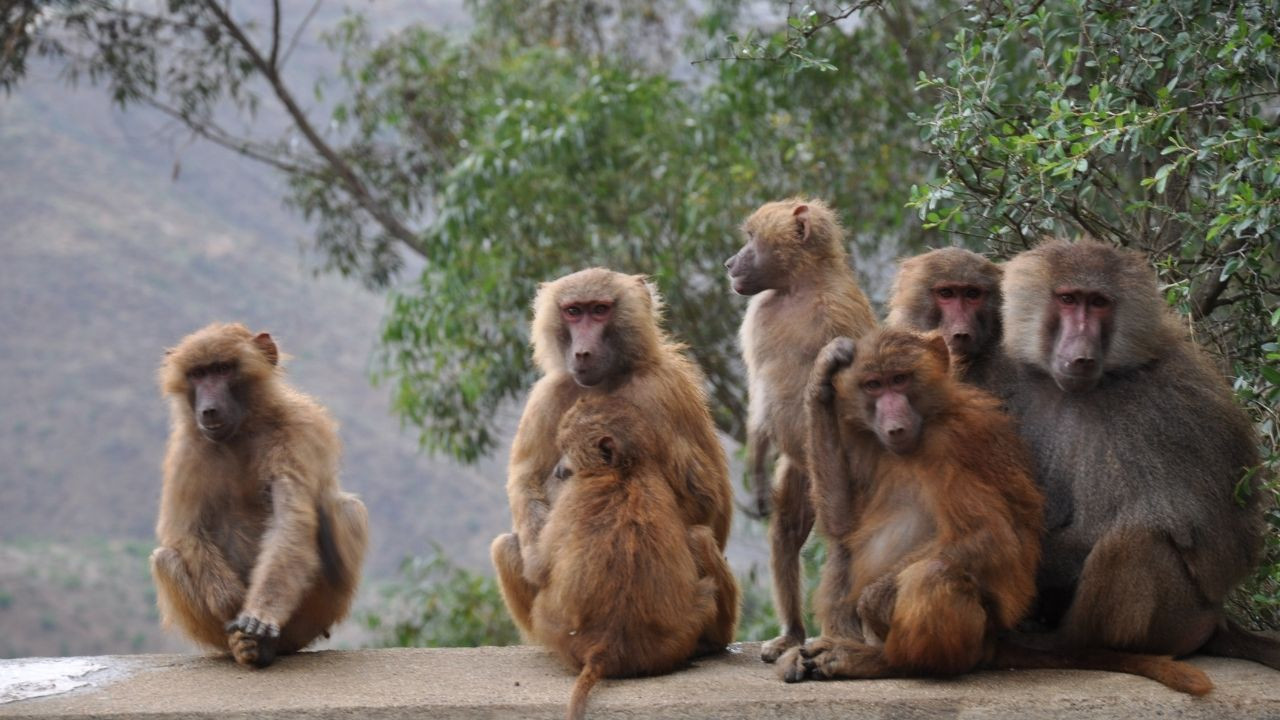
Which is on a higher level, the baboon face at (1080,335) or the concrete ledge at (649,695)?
the baboon face at (1080,335)

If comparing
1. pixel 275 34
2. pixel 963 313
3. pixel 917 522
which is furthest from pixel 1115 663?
pixel 275 34

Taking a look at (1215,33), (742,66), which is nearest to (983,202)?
(1215,33)

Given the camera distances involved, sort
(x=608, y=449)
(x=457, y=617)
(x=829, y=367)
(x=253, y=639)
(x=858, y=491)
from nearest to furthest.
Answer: (x=829, y=367)
(x=858, y=491)
(x=608, y=449)
(x=253, y=639)
(x=457, y=617)

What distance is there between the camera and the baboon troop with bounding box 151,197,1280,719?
14.7 feet

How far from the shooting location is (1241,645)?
16.0ft

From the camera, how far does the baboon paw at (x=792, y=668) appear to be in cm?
461

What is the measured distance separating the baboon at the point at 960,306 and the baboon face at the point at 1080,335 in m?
0.44

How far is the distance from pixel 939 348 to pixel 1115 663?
1195mm

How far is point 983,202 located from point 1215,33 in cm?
108

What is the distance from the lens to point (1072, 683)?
450 cm

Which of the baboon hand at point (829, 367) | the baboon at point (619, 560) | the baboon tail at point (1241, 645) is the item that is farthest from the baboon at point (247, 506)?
the baboon tail at point (1241, 645)

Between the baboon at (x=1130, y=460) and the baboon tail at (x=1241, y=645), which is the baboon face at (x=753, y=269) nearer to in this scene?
the baboon at (x=1130, y=460)

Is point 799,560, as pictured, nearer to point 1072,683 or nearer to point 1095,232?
point 1072,683

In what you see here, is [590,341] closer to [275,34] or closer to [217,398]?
[217,398]
